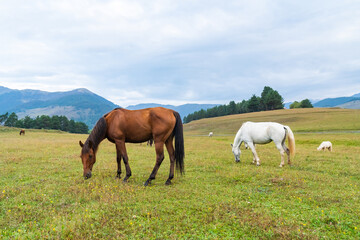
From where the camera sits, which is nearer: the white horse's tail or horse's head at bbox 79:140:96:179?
→ horse's head at bbox 79:140:96:179

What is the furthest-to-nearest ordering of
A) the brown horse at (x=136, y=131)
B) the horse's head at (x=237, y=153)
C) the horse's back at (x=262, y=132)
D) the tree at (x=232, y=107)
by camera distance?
1. the tree at (x=232, y=107)
2. the horse's head at (x=237, y=153)
3. the horse's back at (x=262, y=132)
4. the brown horse at (x=136, y=131)

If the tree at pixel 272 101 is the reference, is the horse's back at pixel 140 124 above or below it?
below

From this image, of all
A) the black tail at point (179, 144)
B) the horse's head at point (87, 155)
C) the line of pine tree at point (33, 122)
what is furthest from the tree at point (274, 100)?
the line of pine tree at point (33, 122)

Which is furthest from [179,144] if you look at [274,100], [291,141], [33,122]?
[33,122]

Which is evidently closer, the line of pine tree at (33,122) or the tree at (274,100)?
the tree at (274,100)

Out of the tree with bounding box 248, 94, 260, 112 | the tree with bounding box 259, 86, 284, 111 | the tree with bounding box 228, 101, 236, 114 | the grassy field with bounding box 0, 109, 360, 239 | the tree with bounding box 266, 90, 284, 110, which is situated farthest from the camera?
the tree with bounding box 228, 101, 236, 114

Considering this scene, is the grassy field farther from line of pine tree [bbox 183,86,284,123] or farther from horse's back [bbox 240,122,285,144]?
line of pine tree [bbox 183,86,284,123]

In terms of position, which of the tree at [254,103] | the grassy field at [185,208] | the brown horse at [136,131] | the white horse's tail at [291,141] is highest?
the tree at [254,103]

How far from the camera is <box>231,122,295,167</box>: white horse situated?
38.6 feet

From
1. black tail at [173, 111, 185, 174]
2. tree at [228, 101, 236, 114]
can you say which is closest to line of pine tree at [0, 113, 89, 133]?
tree at [228, 101, 236, 114]

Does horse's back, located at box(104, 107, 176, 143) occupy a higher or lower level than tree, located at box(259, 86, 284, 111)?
lower

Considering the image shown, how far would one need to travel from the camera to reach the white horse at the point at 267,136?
11.8 meters

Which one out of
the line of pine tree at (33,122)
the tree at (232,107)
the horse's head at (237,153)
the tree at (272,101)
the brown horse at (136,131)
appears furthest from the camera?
the tree at (232,107)

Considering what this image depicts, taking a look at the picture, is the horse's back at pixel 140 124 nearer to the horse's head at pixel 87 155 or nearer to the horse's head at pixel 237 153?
the horse's head at pixel 87 155
